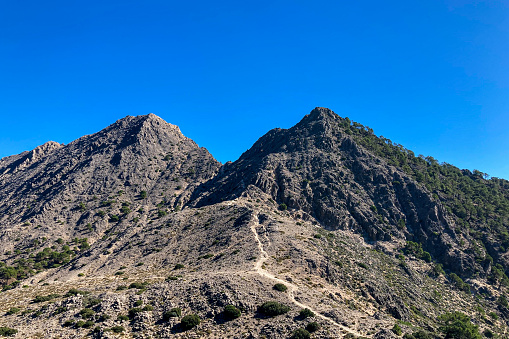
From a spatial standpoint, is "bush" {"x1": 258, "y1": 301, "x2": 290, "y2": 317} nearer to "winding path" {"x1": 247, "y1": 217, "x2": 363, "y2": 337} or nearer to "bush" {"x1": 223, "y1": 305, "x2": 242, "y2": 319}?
"winding path" {"x1": 247, "y1": 217, "x2": 363, "y2": 337}

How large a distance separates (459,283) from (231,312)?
76423 millimetres

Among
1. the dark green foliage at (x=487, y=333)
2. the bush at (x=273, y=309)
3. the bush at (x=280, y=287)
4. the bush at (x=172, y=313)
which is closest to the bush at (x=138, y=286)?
the bush at (x=172, y=313)

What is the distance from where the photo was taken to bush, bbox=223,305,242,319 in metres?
39.2

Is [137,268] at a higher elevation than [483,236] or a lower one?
lower

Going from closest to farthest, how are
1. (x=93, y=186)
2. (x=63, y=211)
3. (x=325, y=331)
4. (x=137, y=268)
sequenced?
(x=325, y=331)
(x=137, y=268)
(x=63, y=211)
(x=93, y=186)

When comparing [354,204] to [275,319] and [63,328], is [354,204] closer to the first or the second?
[275,319]

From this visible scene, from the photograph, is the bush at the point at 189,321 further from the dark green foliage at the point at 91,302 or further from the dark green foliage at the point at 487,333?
the dark green foliage at the point at 487,333

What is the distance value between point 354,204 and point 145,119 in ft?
504

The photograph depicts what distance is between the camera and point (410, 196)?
113625 mm

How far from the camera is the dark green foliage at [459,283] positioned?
264ft

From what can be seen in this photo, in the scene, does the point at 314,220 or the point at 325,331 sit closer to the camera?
the point at 325,331

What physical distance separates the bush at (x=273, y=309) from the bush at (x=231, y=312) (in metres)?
3.51

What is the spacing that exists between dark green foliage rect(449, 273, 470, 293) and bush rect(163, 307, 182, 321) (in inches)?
3206

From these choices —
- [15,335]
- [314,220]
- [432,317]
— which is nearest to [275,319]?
[15,335]
